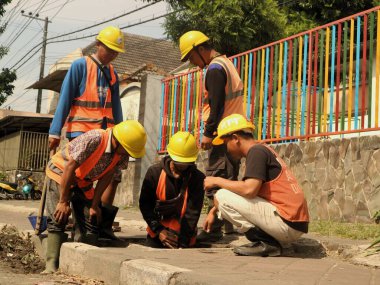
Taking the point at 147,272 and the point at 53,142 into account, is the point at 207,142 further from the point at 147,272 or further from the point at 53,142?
the point at 147,272

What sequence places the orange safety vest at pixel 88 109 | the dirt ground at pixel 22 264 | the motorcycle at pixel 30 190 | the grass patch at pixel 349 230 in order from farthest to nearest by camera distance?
1. the motorcycle at pixel 30 190
2. the orange safety vest at pixel 88 109
3. the grass patch at pixel 349 230
4. the dirt ground at pixel 22 264

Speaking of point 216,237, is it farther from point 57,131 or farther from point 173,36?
point 173,36

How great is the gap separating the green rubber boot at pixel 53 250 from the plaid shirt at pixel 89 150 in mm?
562

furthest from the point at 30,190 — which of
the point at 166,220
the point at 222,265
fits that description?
the point at 222,265

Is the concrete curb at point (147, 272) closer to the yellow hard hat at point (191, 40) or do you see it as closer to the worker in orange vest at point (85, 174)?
the worker in orange vest at point (85, 174)

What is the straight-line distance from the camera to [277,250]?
4.18 meters

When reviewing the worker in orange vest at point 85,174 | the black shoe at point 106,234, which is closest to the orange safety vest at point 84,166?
the worker in orange vest at point 85,174

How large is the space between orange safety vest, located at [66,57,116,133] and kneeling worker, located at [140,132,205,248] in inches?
29.6

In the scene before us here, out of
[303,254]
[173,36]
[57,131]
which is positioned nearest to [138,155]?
[57,131]

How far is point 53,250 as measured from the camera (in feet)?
14.9

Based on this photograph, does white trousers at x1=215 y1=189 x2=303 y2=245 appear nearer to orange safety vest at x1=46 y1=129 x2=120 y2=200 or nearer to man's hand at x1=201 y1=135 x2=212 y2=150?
man's hand at x1=201 y1=135 x2=212 y2=150

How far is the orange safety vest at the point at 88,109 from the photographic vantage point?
5.17 metres

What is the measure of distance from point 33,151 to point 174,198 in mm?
16199

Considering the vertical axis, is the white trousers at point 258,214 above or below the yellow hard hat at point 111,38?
below
